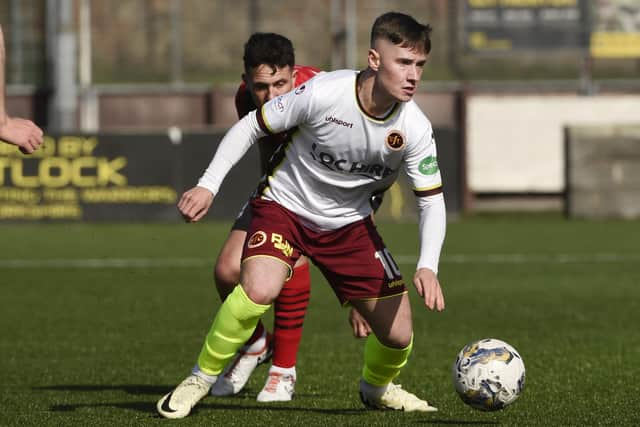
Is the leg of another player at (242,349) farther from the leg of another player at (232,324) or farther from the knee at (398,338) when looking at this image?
the knee at (398,338)

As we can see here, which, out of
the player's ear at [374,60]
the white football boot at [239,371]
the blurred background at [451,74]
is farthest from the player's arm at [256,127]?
the blurred background at [451,74]

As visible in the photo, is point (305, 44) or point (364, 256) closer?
point (364, 256)

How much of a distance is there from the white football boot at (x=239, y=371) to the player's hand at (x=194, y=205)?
5.08 ft

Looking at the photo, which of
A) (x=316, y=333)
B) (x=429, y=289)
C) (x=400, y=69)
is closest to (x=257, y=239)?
(x=429, y=289)

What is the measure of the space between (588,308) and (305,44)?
20465 mm

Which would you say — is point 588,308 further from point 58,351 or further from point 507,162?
point 507,162

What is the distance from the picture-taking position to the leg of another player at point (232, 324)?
18.4ft

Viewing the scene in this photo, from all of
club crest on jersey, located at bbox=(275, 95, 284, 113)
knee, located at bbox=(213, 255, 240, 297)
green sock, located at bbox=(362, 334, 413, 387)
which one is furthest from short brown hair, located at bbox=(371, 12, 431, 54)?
knee, located at bbox=(213, 255, 240, 297)

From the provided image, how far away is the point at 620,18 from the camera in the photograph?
28.7 m

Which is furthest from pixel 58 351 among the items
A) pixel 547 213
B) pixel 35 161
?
pixel 547 213

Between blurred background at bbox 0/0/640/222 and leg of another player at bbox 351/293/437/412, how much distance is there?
16040 millimetres

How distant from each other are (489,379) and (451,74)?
2427cm

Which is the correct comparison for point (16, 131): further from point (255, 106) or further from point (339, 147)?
point (255, 106)

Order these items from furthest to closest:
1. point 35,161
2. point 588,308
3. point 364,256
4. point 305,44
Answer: point 305,44 → point 35,161 → point 588,308 → point 364,256
